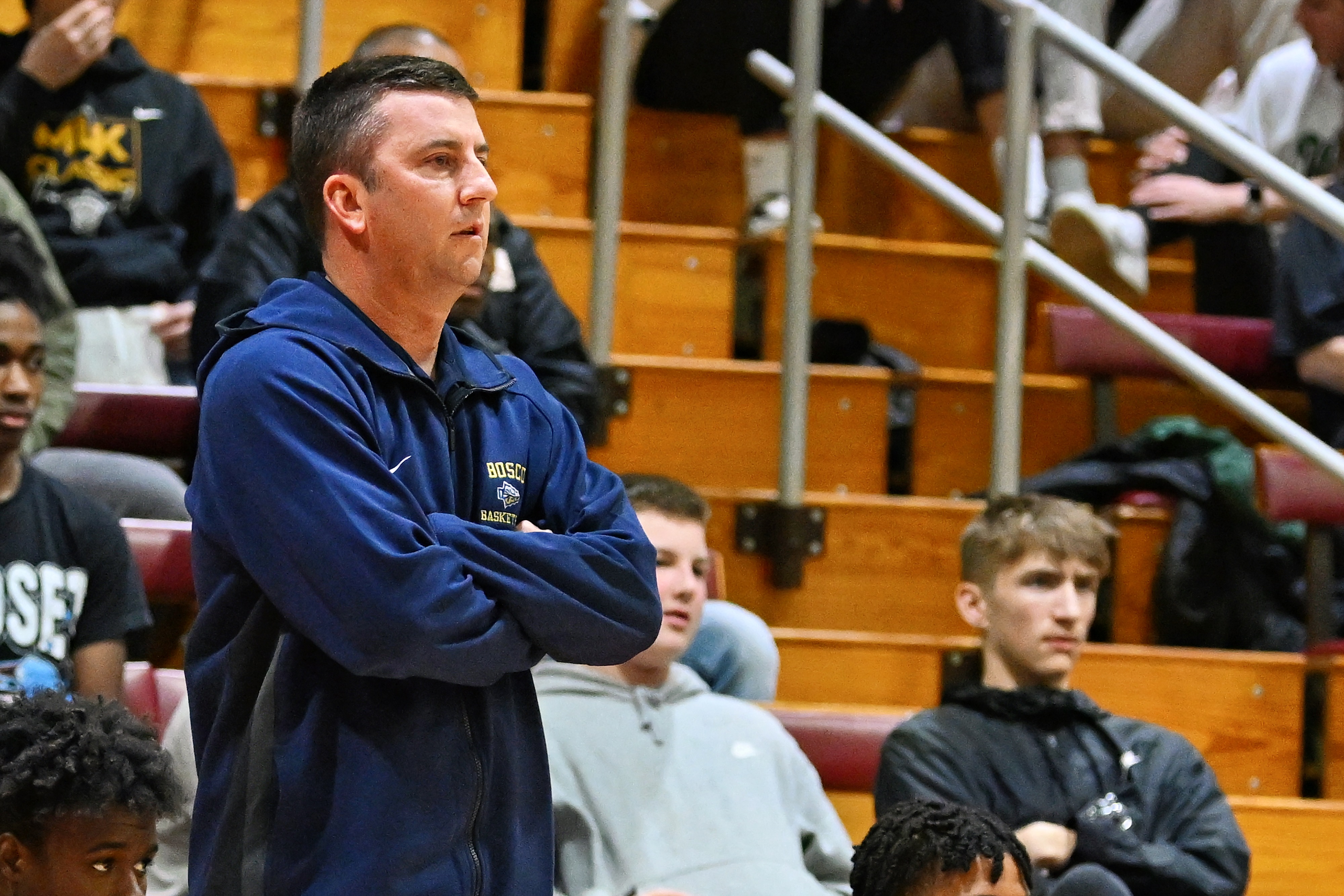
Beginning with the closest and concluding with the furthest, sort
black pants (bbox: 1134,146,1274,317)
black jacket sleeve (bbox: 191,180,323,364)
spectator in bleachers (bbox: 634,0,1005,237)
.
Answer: black jacket sleeve (bbox: 191,180,323,364) < black pants (bbox: 1134,146,1274,317) < spectator in bleachers (bbox: 634,0,1005,237)

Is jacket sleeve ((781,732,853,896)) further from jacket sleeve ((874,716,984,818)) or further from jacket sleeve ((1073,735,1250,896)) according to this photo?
jacket sleeve ((1073,735,1250,896))

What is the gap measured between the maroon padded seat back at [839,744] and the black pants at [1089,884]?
0.60 metres

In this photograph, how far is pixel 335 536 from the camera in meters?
1.34

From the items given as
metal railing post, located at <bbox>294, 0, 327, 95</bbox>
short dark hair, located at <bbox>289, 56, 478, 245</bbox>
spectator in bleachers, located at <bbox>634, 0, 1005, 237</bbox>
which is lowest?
short dark hair, located at <bbox>289, 56, 478, 245</bbox>

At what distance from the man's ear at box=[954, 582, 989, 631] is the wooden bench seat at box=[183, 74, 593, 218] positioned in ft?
5.78

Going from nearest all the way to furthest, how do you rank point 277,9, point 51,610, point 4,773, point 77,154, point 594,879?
point 4,773
point 594,879
point 51,610
point 77,154
point 277,9

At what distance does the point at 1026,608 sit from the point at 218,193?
6.24 ft

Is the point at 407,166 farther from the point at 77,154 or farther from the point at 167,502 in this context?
the point at 77,154

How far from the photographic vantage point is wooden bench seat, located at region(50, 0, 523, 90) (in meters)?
4.36

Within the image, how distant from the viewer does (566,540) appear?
1433 millimetres

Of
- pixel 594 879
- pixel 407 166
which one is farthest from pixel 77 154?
pixel 407 166

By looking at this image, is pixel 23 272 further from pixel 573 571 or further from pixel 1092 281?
pixel 1092 281

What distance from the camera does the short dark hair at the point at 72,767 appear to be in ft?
5.72

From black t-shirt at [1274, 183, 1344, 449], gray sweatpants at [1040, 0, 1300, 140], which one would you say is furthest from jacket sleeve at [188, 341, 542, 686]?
gray sweatpants at [1040, 0, 1300, 140]
